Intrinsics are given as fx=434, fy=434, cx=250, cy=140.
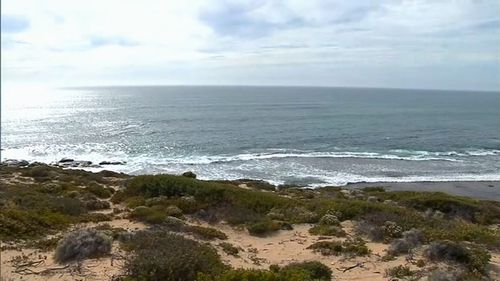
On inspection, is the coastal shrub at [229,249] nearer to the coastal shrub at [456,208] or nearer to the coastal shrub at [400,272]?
the coastal shrub at [400,272]

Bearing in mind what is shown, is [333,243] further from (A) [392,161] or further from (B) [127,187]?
(A) [392,161]

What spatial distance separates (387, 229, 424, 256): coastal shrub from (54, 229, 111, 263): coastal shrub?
340 inches

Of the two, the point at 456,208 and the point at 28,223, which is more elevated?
the point at 28,223

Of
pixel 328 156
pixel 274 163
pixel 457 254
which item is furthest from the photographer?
pixel 328 156

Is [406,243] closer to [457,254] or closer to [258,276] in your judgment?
[457,254]

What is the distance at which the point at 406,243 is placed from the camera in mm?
13953

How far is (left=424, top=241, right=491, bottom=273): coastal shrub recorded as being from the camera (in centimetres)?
1254

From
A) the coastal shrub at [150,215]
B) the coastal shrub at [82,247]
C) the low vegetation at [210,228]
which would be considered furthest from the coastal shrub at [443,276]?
the coastal shrub at [150,215]

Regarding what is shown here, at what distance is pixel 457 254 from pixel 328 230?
4897 mm

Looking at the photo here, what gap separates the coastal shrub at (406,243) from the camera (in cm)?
1373

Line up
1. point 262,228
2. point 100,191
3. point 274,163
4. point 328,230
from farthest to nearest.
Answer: point 274,163, point 100,191, point 328,230, point 262,228

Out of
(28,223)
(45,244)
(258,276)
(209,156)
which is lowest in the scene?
(209,156)

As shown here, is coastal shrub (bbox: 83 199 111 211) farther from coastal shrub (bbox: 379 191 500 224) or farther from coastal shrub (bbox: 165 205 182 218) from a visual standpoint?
coastal shrub (bbox: 379 191 500 224)

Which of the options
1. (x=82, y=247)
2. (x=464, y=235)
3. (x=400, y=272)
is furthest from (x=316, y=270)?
(x=464, y=235)
